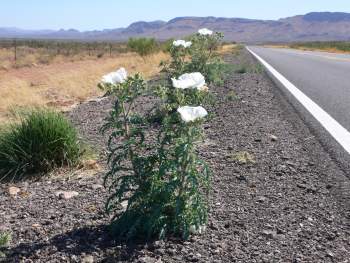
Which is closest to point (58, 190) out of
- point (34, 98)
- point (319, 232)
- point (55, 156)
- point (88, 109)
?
point (55, 156)

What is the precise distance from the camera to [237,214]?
3768mm

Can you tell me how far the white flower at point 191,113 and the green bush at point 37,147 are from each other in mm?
2811

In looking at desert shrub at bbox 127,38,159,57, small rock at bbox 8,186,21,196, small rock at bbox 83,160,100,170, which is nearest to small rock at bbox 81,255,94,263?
small rock at bbox 8,186,21,196

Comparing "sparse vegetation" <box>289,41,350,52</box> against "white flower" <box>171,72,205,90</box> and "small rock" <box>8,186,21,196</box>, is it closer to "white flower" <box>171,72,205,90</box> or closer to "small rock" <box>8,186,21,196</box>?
"small rock" <box>8,186,21,196</box>

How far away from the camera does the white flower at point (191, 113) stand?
2881 millimetres

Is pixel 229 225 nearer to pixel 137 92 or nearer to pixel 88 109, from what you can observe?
pixel 137 92

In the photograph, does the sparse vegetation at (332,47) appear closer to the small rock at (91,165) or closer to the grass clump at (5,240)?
the small rock at (91,165)

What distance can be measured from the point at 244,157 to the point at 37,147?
2.11m

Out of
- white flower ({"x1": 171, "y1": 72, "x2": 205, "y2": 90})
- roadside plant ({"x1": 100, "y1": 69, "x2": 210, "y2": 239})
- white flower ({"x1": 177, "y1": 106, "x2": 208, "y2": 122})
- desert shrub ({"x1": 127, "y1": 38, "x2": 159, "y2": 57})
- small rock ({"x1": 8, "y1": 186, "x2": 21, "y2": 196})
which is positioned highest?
white flower ({"x1": 171, "y1": 72, "x2": 205, "y2": 90})

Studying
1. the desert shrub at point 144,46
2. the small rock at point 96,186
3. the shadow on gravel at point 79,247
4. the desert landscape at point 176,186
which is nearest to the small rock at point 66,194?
the desert landscape at point 176,186

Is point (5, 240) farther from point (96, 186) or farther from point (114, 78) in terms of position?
point (96, 186)

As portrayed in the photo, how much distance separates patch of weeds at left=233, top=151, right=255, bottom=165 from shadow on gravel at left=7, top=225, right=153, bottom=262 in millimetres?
1960

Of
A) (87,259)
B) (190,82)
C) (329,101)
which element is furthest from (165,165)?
(329,101)

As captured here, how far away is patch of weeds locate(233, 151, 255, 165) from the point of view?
201 inches
